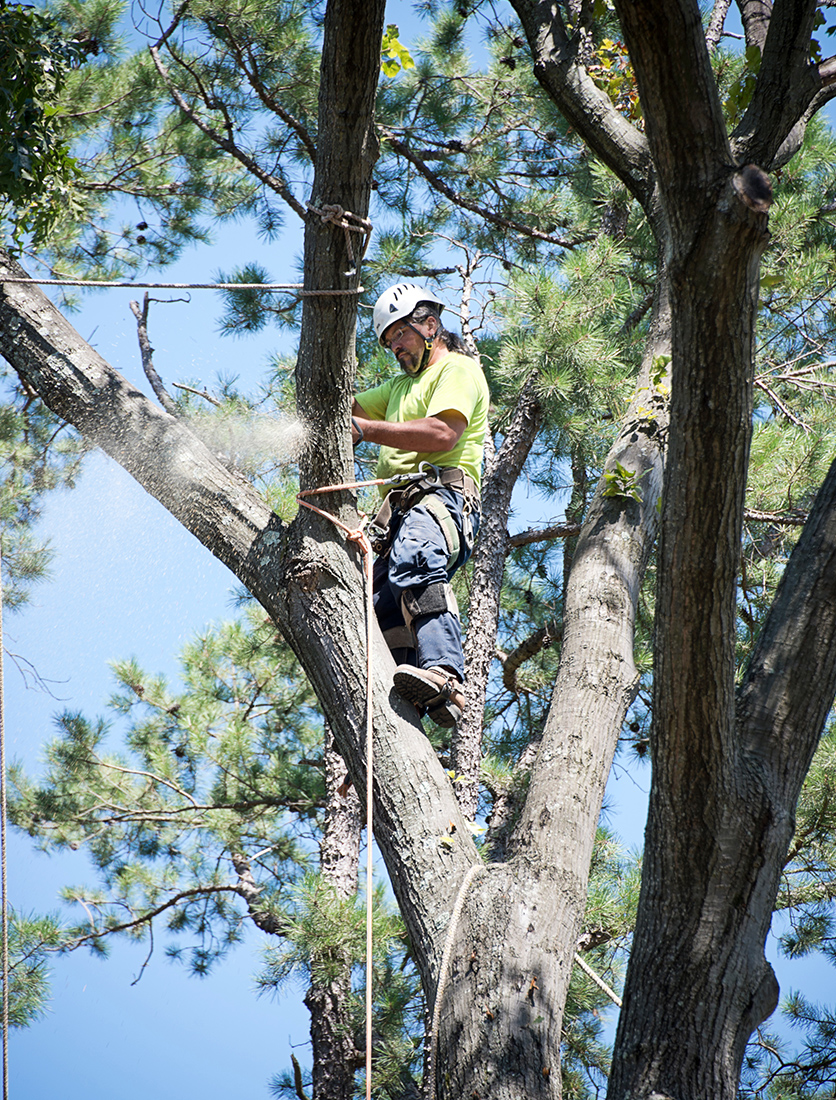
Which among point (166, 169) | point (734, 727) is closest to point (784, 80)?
point (734, 727)

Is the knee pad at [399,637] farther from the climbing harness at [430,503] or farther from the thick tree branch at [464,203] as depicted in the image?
the thick tree branch at [464,203]

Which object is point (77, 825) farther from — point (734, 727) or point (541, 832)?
point (734, 727)

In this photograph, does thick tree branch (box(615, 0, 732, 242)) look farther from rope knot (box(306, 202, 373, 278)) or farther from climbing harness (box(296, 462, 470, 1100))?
climbing harness (box(296, 462, 470, 1100))

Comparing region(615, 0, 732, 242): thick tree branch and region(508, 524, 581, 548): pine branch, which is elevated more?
region(508, 524, 581, 548): pine branch

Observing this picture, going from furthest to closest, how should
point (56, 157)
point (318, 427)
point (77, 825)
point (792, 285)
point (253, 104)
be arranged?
point (77, 825), point (253, 104), point (792, 285), point (56, 157), point (318, 427)

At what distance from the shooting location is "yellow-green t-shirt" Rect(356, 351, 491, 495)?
2867 mm

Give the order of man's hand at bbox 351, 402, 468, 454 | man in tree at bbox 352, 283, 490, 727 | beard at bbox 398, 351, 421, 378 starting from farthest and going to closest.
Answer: beard at bbox 398, 351, 421, 378 < man's hand at bbox 351, 402, 468, 454 < man in tree at bbox 352, 283, 490, 727

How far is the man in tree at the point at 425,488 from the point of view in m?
2.59

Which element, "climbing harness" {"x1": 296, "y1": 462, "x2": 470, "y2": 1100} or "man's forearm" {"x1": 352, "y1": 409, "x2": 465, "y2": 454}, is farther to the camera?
"man's forearm" {"x1": 352, "y1": 409, "x2": 465, "y2": 454}

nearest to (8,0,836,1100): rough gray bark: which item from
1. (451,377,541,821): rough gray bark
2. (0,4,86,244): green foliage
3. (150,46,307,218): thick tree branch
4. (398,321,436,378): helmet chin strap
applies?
(0,4,86,244): green foliage

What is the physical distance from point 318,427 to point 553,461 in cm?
345

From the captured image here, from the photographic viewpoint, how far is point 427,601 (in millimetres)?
2678

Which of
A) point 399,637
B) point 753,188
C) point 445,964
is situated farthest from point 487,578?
point 753,188

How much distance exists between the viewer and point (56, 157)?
2.82m
